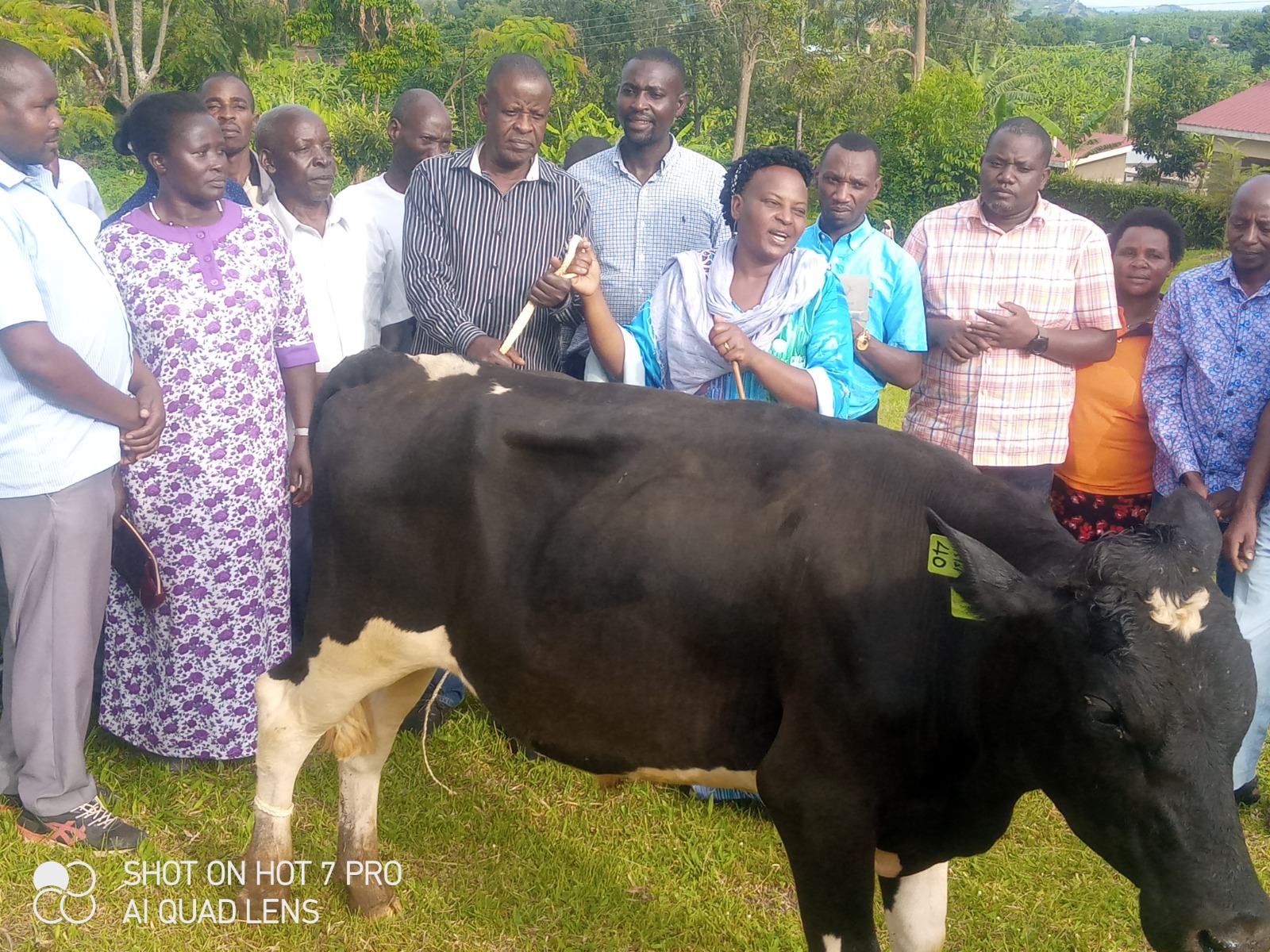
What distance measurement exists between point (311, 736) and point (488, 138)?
2350 mm

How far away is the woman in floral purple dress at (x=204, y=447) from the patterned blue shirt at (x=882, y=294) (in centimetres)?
209

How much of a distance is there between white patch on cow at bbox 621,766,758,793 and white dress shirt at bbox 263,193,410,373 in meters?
2.34

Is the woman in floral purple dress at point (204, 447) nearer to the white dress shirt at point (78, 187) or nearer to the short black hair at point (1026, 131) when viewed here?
the white dress shirt at point (78, 187)

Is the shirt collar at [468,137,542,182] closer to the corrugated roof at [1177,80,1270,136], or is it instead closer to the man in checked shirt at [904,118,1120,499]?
the man in checked shirt at [904,118,1120,499]

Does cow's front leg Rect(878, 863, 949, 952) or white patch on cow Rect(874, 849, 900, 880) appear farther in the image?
cow's front leg Rect(878, 863, 949, 952)

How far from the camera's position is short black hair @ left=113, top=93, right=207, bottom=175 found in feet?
12.3

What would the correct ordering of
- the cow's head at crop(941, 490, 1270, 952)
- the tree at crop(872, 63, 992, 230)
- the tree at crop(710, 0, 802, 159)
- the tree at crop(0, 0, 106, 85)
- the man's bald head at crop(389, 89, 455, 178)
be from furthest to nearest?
the tree at crop(710, 0, 802, 159) → the tree at crop(872, 63, 992, 230) → the tree at crop(0, 0, 106, 85) → the man's bald head at crop(389, 89, 455, 178) → the cow's head at crop(941, 490, 1270, 952)

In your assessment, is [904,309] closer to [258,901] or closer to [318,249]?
[318,249]

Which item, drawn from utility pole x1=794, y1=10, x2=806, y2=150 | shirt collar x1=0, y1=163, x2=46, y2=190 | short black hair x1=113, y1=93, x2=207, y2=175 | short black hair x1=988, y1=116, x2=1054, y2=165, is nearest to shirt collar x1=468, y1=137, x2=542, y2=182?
short black hair x1=113, y1=93, x2=207, y2=175

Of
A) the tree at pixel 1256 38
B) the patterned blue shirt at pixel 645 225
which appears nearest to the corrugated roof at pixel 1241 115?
the patterned blue shirt at pixel 645 225

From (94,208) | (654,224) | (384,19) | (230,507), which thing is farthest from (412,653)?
(384,19)

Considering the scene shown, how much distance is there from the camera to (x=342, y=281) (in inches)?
188

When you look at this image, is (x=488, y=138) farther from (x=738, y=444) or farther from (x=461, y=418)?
(x=738, y=444)

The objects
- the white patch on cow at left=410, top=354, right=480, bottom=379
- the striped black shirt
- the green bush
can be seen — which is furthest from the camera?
the green bush
